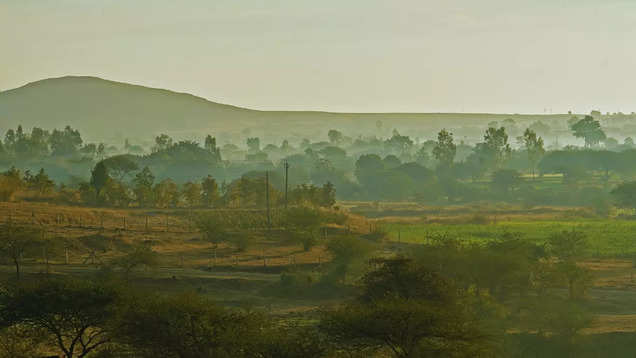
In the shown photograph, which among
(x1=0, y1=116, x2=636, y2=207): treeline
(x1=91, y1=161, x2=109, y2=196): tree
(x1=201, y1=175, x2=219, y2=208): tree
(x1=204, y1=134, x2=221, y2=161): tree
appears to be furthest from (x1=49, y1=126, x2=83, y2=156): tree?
(x1=201, y1=175, x2=219, y2=208): tree

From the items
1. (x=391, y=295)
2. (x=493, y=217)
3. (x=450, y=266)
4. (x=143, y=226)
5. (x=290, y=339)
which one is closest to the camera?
(x=290, y=339)

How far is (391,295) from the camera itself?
2961 cm

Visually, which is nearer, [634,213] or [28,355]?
[28,355]

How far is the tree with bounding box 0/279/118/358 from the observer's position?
25.4 metres

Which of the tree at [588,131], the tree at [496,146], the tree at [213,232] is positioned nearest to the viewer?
the tree at [213,232]

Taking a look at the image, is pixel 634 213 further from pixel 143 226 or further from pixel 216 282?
pixel 216 282

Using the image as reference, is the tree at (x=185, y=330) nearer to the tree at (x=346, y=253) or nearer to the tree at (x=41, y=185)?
the tree at (x=346, y=253)

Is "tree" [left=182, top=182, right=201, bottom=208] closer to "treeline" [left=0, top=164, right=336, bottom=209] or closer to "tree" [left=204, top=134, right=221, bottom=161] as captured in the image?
"treeline" [left=0, top=164, right=336, bottom=209]

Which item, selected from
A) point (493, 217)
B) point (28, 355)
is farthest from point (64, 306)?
point (493, 217)

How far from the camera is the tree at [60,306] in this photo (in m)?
25.4

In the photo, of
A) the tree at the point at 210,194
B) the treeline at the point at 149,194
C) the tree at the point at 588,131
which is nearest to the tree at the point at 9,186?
the treeline at the point at 149,194

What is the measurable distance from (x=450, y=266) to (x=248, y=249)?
1946 cm

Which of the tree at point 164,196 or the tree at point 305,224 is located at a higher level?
the tree at point 164,196

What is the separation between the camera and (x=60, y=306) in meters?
25.3
